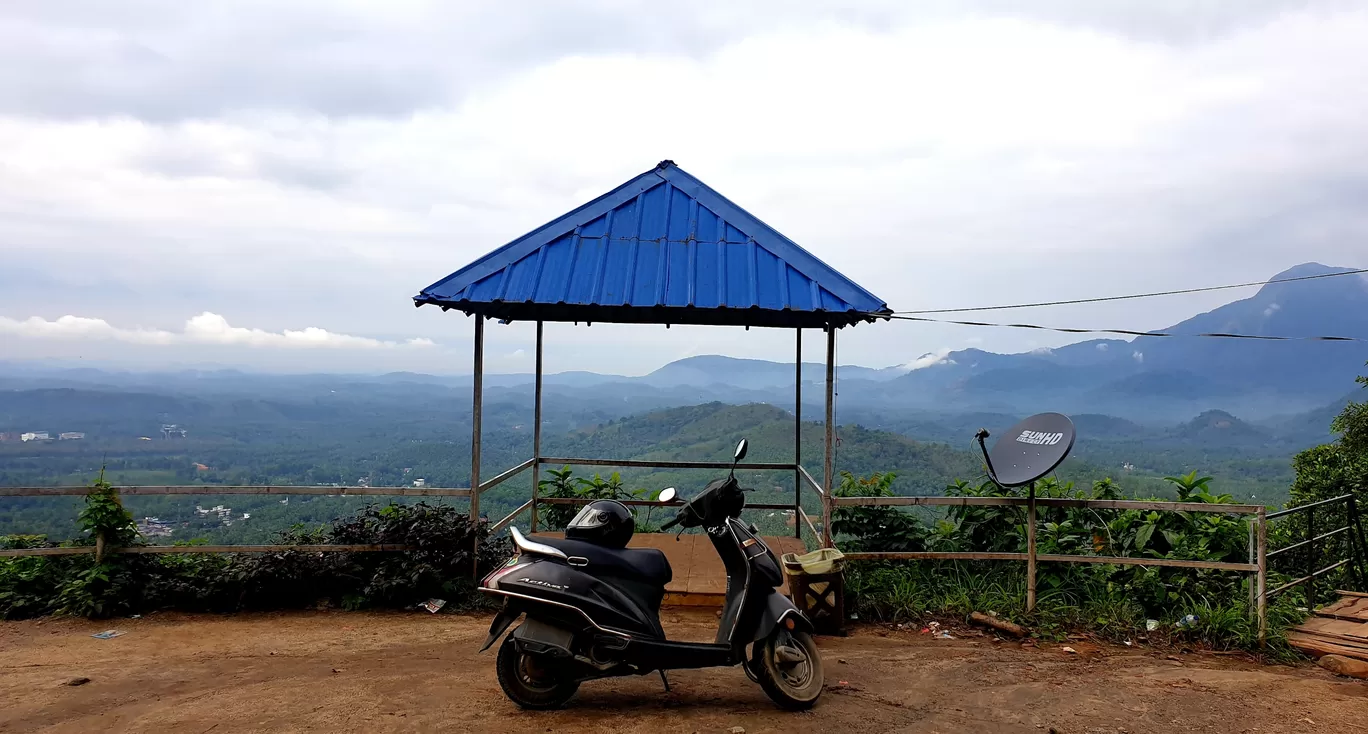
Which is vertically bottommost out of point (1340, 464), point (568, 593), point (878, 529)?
point (878, 529)

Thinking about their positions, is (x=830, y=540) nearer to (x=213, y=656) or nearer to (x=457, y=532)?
(x=457, y=532)

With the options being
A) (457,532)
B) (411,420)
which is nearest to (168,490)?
(457,532)

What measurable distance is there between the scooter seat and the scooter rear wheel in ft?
1.81

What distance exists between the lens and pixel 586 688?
4.43m

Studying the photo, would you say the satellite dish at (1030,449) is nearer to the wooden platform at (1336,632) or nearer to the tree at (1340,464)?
the wooden platform at (1336,632)

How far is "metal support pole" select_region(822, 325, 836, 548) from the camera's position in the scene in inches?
246

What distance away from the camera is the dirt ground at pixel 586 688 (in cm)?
399

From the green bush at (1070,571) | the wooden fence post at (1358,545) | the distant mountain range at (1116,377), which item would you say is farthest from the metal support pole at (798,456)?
the distant mountain range at (1116,377)

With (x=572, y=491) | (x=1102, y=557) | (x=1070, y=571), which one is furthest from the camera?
(x=572, y=491)

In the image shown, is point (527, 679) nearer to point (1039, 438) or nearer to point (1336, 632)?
point (1039, 438)

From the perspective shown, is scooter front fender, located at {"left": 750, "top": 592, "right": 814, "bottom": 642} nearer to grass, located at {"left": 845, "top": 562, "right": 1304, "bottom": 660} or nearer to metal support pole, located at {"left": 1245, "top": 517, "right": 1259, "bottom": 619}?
grass, located at {"left": 845, "top": 562, "right": 1304, "bottom": 660}

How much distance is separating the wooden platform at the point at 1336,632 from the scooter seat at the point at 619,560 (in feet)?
15.6

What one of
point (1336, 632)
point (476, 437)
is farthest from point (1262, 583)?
point (476, 437)

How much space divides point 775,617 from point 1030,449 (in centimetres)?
292
